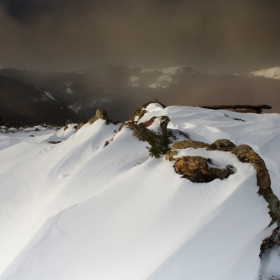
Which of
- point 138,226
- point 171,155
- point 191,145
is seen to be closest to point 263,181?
point 191,145

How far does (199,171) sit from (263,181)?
986mm

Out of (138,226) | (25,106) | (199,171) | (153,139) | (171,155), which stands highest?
(25,106)

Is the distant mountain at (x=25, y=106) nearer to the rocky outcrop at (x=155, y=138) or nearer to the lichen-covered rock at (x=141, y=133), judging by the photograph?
the lichen-covered rock at (x=141, y=133)

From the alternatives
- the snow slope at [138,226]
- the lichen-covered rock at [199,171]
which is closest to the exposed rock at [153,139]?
the snow slope at [138,226]

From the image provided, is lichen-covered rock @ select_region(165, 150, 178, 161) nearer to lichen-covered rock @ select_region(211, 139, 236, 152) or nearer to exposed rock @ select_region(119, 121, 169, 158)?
exposed rock @ select_region(119, 121, 169, 158)

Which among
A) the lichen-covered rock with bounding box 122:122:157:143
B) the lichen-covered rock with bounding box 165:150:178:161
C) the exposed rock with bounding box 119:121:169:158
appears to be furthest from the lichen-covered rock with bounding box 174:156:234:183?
the lichen-covered rock with bounding box 122:122:157:143

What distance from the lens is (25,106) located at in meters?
149

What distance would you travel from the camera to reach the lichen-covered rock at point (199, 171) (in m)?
3.12

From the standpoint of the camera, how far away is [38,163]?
5.70 meters

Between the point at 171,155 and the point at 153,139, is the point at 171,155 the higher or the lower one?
the lower one

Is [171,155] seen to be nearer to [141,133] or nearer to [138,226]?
[138,226]

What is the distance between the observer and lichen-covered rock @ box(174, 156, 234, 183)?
3.12m

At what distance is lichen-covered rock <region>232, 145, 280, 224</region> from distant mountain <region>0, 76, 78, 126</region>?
130880 millimetres

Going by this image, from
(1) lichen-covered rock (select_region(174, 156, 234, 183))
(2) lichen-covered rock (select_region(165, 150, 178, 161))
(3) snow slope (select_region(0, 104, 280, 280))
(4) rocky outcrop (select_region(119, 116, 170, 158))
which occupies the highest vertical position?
(4) rocky outcrop (select_region(119, 116, 170, 158))
